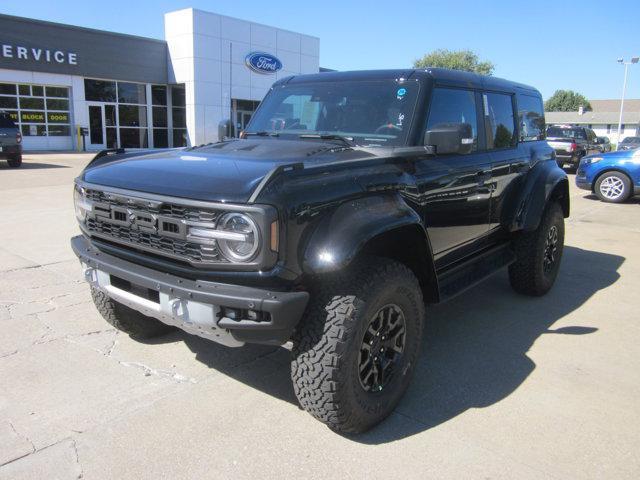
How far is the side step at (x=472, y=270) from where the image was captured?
370 centimetres

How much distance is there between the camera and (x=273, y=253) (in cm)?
243

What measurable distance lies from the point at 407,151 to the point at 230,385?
5.97ft

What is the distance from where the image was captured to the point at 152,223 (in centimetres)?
273

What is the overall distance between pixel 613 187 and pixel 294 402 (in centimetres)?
1216

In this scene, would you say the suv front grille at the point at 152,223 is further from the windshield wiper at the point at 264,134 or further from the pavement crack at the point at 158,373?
the windshield wiper at the point at 264,134

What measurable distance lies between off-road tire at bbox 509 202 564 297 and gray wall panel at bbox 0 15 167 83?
75.3 ft

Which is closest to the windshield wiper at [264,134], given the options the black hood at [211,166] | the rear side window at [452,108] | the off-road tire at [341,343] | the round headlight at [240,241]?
the black hood at [211,166]

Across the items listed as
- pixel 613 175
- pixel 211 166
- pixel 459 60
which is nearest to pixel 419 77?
pixel 211 166

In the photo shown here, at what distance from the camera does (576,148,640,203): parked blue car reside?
12414 millimetres

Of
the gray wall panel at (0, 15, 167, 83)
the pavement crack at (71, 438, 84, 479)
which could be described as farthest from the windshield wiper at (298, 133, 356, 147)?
the gray wall panel at (0, 15, 167, 83)

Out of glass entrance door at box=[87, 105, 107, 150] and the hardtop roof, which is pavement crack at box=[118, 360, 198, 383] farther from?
→ glass entrance door at box=[87, 105, 107, 150]

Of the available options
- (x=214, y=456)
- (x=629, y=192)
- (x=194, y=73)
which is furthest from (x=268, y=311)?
(x=194, y=73)

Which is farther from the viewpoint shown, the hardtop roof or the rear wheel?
the rear wheel

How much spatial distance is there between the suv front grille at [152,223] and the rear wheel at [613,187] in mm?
12639
